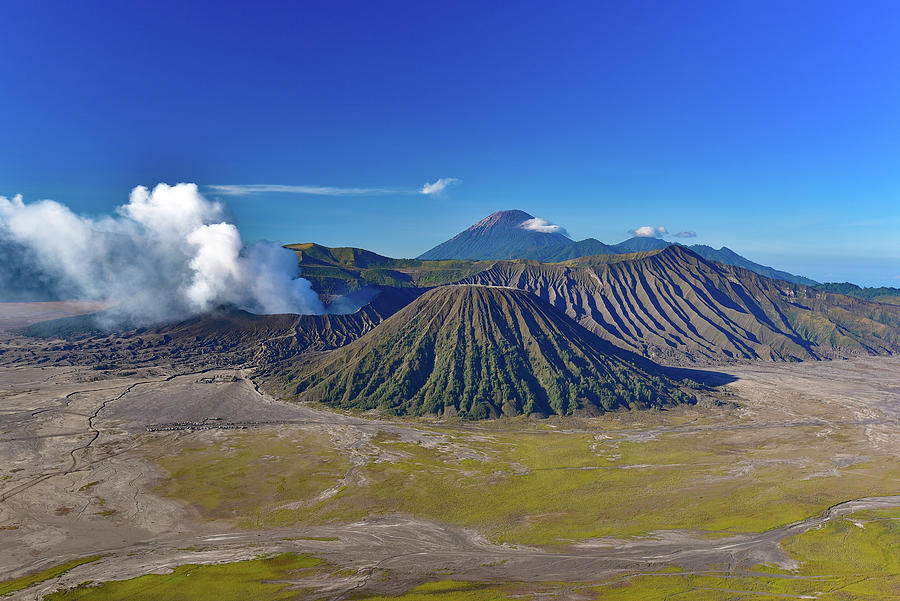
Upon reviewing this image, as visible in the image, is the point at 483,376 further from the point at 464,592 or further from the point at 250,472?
the point at 464,592

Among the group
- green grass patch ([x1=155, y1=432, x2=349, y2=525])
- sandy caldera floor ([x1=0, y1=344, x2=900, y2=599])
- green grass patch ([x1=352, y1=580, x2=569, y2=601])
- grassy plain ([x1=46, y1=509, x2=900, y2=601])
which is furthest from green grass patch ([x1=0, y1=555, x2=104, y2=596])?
green grass patch ([x1=352, y1=580, x2=569, y2=601])

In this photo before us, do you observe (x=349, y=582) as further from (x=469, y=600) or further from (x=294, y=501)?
(x=294, y=501)

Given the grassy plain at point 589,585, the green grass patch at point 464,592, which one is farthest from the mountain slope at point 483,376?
the green grass patch at point 464,592

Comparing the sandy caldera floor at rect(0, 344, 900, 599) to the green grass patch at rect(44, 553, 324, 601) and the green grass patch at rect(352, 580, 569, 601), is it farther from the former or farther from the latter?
the green grass patch at rect(44, 553, 324, 601)

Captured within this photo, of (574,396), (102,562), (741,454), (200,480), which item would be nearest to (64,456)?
(200,480)

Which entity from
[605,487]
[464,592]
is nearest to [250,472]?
[464,592]

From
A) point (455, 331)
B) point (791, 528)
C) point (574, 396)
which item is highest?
point (455, 331)
